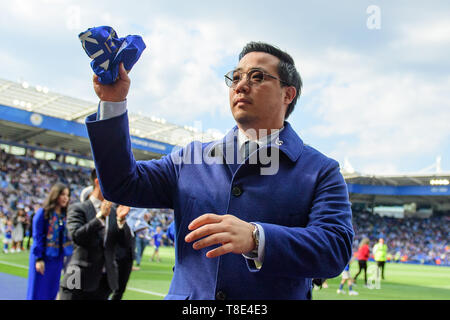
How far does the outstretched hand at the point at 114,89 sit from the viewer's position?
1.47 metres

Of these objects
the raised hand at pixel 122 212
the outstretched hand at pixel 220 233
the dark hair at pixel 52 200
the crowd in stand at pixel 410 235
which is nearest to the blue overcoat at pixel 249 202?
the outstretched hand at pixel 220 233

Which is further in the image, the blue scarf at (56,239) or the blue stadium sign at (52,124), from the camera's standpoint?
the blue stadium sign at (52,124)

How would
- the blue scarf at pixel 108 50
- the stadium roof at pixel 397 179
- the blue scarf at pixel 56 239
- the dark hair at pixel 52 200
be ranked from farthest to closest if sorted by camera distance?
the stadium roof at pixel 397 179
the dark hair at pixel 52 200
the blue scarf at pixel 56 239
the blue scarf at pixel 108 50

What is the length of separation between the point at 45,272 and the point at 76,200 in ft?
70.4

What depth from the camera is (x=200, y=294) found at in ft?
5.01

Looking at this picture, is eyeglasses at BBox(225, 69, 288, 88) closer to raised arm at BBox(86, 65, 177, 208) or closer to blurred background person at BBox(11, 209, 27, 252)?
raised arm at BBox(86, 65, 177, 208)

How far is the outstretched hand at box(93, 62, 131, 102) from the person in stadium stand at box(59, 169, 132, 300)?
3036 mm

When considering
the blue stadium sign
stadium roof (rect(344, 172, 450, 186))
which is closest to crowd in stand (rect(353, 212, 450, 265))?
stadium roof (rect(344, 172, 450, 186))

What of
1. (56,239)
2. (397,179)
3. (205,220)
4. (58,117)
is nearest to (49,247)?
(56,239)

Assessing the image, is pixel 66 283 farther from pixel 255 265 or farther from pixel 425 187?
pixel 425 187

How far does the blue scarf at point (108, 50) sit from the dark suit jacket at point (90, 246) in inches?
128

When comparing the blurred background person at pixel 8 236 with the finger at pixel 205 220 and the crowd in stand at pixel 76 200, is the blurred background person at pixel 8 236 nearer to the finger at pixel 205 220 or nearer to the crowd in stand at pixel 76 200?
the crowd in stand at pixel 76 200
